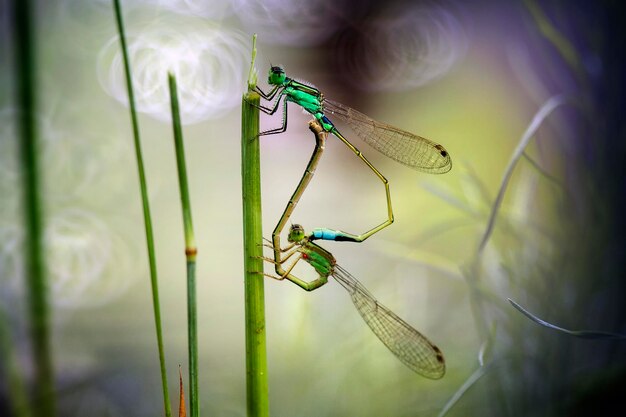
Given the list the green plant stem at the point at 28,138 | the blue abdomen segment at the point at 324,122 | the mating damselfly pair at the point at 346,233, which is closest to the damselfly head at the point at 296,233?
the mating damselfly pair at the point at 346,233

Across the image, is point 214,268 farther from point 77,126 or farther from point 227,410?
point 77,126

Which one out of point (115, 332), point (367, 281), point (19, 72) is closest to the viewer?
point (19, 72)

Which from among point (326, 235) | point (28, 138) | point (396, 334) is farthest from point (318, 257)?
point (28, 138)

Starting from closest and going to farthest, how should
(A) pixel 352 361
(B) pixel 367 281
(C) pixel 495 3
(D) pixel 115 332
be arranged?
(A) pixel 352 361
(B) pixel 367 281
(D) pixel 115 332
(C) pixel 495 3

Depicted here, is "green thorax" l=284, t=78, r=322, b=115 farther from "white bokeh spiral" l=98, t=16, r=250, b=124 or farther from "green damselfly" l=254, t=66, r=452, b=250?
"white bokeh spiral" l=98, t=16, r=250, b=124

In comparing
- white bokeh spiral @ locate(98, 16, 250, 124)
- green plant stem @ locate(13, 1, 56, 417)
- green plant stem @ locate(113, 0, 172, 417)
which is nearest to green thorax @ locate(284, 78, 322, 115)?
green plant stem @ locate(113, 0, 172, 417)

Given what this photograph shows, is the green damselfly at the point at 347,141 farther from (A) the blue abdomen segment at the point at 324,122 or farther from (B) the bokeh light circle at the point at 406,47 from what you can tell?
(B) the bokeh light circle at the point at 406,47

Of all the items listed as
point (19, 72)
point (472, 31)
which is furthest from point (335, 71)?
point (19, 72)

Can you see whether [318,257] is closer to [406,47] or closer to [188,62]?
[188,62]
